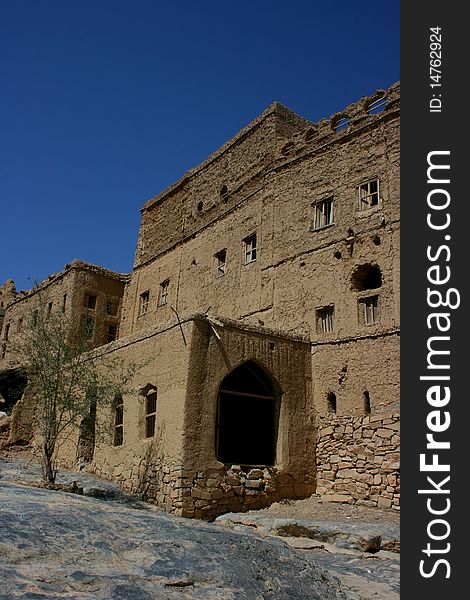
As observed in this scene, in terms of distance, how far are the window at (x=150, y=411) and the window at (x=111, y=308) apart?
13067 millimetres

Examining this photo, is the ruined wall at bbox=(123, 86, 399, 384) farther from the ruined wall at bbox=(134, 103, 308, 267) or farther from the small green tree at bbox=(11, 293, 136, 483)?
the small green tree at bbox=(11, 293, 136, 483)

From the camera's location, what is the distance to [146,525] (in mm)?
6883

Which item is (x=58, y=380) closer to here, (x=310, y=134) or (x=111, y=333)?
(x=310, y=134)

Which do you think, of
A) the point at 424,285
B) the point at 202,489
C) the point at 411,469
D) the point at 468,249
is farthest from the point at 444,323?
the point at 202,489

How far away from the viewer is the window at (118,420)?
1723 cm

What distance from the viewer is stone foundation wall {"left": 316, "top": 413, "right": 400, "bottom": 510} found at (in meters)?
14.6

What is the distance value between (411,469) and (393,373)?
943 cm

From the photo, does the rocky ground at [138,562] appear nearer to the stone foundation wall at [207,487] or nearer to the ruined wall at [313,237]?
the stone foundation wall at [207,487]

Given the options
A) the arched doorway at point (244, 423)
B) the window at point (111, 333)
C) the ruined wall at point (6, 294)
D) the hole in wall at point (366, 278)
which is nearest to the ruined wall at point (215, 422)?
the arched doorway at point (244, 423)

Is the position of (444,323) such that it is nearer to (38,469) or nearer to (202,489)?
(202,489)

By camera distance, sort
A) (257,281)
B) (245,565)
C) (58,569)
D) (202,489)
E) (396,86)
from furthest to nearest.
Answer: (257,281)
(396,86)
(202,489)
(245,565)
(58,569)

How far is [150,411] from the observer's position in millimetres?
16234

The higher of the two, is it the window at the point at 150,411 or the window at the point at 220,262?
the window at the point at 220,262

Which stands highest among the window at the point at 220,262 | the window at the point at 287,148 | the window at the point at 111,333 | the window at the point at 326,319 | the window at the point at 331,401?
the window at the point at 287,148
